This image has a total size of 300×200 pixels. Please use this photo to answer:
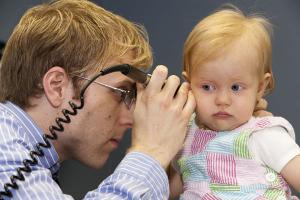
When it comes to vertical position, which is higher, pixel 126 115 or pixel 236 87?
pixel 236 87

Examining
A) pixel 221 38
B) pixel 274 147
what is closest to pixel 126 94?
pixel 221 38

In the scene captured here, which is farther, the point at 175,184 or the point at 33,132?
the point at 175,184

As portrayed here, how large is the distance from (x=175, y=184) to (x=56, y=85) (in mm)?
435

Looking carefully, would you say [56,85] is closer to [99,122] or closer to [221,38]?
[99,122]

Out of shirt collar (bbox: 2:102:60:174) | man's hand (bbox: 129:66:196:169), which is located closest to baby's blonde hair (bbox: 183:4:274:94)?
man's hand (bbox: 129:66:196:169)

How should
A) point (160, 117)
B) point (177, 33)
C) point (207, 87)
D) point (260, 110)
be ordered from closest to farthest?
point (160, 117)
point (207, 87)
point (260, 110)
point (177, 33)

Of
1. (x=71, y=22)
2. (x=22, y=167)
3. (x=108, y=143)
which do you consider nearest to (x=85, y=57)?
(x=71, y=22)

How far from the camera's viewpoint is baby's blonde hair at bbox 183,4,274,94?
1.12 metres

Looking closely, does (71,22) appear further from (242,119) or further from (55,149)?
(242,119)

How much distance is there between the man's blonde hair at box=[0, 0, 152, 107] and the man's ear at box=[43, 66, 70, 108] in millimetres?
21

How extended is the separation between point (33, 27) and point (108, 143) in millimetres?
366

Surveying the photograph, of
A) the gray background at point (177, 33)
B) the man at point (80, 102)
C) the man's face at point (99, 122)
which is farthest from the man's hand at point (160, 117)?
the gray background at point (177, 33)

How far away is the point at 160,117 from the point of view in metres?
1.04

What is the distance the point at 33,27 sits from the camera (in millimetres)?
1221
